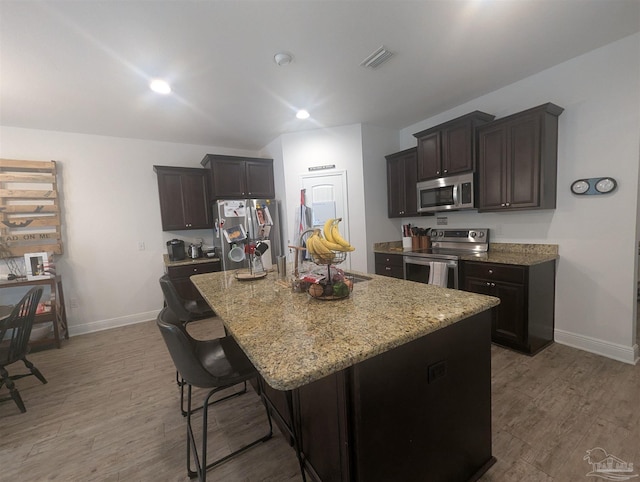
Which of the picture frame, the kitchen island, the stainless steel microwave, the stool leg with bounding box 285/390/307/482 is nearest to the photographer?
the kitchen island

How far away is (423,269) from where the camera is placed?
127 inches

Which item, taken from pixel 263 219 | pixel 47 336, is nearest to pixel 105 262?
pixel 47 336

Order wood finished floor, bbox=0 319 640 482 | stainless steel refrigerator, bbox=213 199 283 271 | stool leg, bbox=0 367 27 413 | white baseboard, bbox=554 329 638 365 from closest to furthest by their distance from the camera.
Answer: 1. wood finished floor, bbox=0 319 640 482
2. stool leg, bbox=0 367 27 413
3. white baseboard, bbox=554 329 638 365
4. stainless steel refrigerator, bbox=213 199 283 271

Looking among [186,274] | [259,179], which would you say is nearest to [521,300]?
[259,179]

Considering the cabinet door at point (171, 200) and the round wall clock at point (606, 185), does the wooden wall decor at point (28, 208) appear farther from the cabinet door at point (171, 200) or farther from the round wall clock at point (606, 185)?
the round wall clock at point (606, 185)

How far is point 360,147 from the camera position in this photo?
371cm

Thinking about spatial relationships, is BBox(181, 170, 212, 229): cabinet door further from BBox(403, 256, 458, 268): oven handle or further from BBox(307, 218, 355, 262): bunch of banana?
BBox(307, 218, 355, 262): bunch of banana

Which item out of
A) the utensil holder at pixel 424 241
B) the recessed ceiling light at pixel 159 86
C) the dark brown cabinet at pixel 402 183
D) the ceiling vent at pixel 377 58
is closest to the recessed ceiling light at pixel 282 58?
the ceiling vent at pixel 377 58

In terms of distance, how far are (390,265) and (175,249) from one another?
313cm

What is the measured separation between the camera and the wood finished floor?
57.3 inches

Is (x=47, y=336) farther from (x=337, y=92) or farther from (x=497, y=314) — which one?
(x=497, y=314)

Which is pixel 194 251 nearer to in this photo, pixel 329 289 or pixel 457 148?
pixel 329 289

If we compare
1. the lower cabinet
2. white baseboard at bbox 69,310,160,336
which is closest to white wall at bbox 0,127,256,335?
white baseboard at bbox 69,310,160,336

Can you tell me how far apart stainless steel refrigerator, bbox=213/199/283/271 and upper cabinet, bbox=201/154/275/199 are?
194 millimetres
